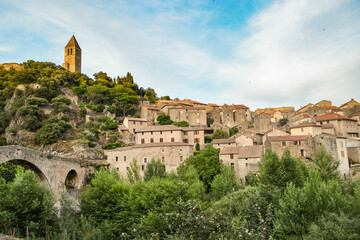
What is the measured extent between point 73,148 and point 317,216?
37.2 m

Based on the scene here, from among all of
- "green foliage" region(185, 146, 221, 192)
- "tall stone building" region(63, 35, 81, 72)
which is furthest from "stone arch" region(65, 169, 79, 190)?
"tall stone building" region(63, 35, 81, 72)

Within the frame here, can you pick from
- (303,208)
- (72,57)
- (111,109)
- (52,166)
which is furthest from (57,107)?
(303,208)

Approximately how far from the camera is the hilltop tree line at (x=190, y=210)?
1351cm

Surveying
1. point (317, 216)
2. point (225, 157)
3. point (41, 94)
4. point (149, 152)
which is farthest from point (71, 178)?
point (317, 216)

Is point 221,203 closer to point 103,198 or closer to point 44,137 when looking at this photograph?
point 103,198

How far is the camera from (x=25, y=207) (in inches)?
730

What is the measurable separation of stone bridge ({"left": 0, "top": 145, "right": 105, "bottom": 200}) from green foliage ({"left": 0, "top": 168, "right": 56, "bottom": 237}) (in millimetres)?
7319

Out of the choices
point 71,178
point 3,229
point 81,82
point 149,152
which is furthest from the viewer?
point 81,82

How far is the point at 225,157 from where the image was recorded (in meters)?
38.8

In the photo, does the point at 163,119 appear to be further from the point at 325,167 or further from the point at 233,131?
the point at 325,167

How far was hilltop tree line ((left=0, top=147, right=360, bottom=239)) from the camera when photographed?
13.5 meters

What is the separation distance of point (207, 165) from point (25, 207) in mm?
23353

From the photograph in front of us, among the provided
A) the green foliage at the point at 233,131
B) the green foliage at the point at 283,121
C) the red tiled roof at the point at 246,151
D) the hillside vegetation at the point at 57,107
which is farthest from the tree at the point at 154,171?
the green foliage at the point at 283,121

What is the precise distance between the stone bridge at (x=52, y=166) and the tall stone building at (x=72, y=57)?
48736 mm
